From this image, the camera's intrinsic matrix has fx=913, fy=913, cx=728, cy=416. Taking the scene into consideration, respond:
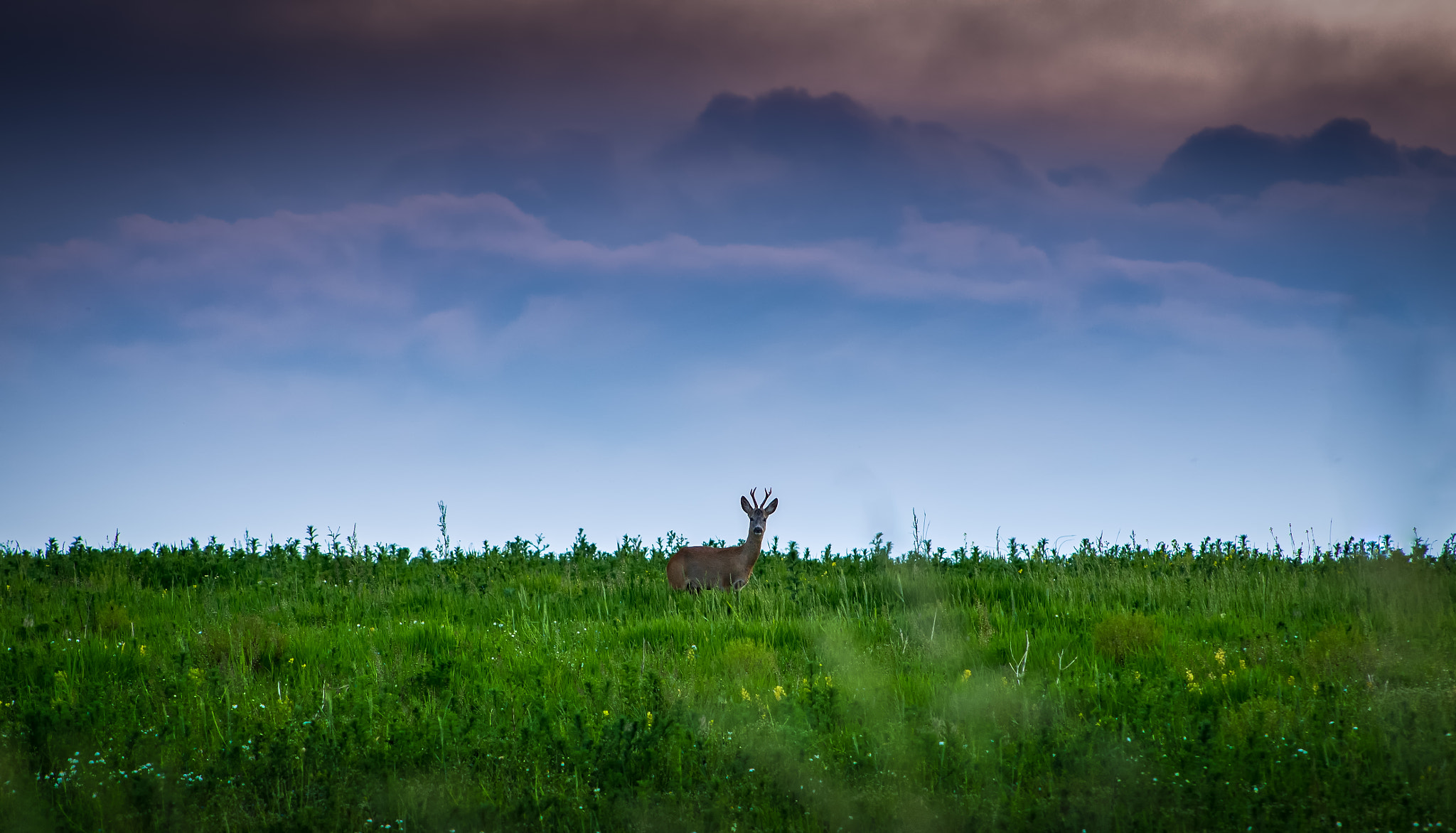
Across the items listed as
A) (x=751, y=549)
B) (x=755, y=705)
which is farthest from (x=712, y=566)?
(x=755, y=705)

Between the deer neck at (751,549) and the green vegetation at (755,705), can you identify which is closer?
the green vegetation at (755,705)

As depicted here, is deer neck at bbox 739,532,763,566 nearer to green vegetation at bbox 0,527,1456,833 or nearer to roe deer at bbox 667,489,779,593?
roe deer at bbox 667,489,779,593

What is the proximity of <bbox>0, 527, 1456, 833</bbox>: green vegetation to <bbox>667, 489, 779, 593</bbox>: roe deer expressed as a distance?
991mm

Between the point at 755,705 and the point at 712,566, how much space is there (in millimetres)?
5582

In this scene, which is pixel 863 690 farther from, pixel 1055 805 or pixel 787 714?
pixel 1055 805

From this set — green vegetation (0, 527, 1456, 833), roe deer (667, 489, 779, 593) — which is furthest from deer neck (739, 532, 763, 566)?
green vegetation (0, 527, 1456, 833)

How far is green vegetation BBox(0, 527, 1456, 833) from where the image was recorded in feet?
16.6

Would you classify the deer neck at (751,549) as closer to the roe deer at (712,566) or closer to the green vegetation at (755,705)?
the roe deer at (712,566)

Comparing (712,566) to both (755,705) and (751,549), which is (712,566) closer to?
(751,549)

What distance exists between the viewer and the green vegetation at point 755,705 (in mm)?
5074

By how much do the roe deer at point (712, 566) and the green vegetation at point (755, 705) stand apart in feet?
3.25

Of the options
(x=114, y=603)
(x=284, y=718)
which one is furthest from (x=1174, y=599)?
(x=114, y=603)

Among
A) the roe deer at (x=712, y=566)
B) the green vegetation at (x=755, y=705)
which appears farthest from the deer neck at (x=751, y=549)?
the green vegetation at (x=755, y=705)

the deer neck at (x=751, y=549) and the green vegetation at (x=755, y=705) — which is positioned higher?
the deer neck at (x=751, y=549)
